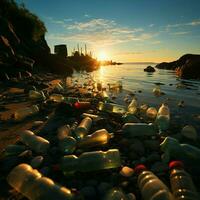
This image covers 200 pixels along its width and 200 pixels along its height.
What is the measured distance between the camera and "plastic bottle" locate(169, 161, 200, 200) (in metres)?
2.42

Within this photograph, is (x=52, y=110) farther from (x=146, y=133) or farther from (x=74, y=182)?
(x=74, y=182)

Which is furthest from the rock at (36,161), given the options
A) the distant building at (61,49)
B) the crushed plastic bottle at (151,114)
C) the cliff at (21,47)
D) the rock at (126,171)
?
the distant building at (61,49)

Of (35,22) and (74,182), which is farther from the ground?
(35,22)

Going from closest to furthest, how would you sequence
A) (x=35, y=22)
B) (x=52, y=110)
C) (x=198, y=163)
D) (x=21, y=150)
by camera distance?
(x=198, y=163)
(x=21, y=150)
(x=52, y=110)
(x=35, y=22)

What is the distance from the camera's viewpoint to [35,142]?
3.92m

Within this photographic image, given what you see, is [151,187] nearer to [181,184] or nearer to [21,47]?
[181,184]

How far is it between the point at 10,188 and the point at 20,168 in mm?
258

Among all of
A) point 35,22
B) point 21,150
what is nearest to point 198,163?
point 21,150

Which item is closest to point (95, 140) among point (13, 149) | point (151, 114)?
point (13, 149)

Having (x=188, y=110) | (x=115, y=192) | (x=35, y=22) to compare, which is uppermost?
(x=35, y=22)

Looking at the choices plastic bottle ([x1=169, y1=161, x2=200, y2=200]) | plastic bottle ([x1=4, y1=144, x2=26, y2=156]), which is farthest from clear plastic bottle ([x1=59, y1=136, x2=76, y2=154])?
plastic bottle ([x1=169, y1=161, x2=200, y2=200])

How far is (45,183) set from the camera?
2543 millimetres

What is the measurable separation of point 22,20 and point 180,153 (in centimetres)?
4142

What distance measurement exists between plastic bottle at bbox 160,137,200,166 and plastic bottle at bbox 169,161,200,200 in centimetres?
48
